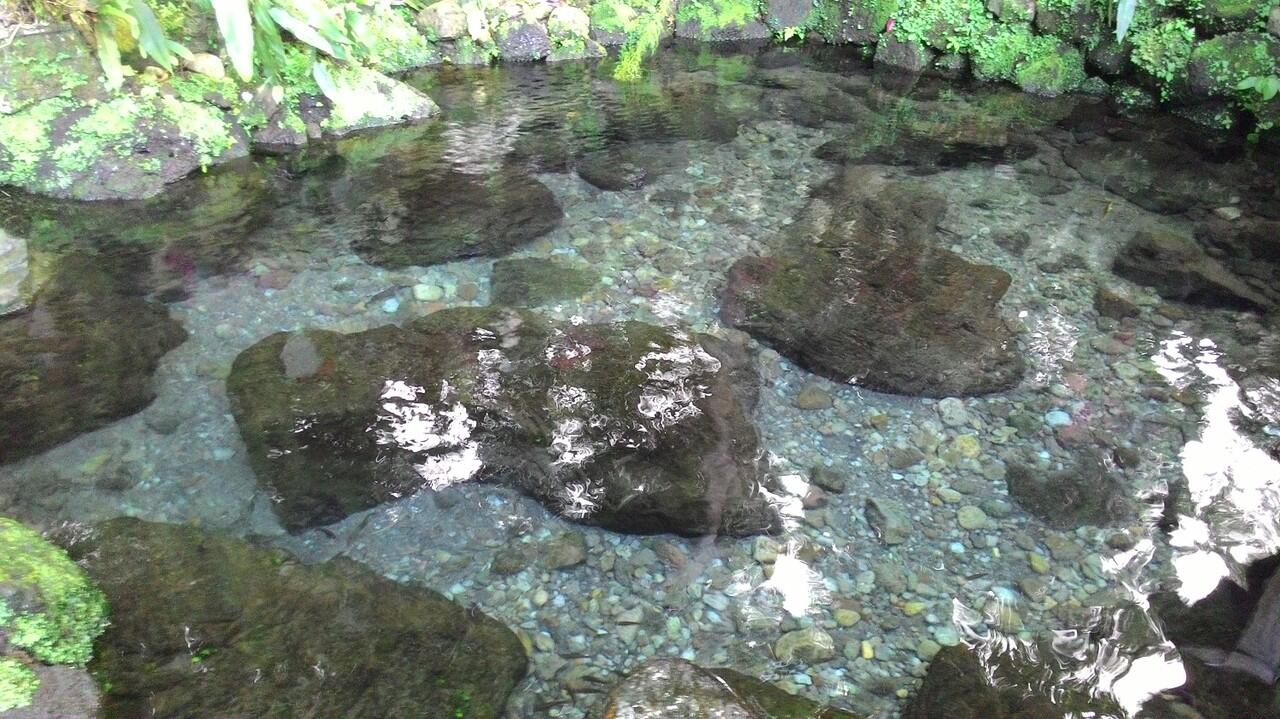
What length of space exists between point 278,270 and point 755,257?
133 inches

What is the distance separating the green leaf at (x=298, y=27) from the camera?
6445mm

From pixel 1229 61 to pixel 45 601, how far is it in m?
10.6

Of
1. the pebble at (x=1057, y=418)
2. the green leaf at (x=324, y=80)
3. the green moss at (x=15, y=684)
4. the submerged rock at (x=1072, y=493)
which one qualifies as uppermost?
the green leaf at (x=324, y=80)

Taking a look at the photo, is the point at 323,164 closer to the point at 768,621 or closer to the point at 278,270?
the point at 278,270

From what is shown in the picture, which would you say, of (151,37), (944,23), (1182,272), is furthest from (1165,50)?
(151,37)

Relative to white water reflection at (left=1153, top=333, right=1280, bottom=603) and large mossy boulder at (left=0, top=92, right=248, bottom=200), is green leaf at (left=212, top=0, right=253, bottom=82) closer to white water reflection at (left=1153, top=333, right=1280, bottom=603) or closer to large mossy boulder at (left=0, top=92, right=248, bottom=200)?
large mossy boulder at (left=0, top=92, right=248, bottom=200)

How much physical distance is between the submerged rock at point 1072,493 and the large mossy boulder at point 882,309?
25.5 inches

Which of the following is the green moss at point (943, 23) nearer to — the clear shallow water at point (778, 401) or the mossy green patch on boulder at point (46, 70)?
the clear shallow water at point (778, 401)

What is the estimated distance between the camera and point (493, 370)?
4.43 meters

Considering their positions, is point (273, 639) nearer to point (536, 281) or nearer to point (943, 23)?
point (536, 281)

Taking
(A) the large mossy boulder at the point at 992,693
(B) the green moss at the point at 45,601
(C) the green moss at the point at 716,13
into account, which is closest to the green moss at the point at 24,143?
(B) the green moss at the point at 45,601

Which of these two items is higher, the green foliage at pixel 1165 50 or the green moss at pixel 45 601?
the green foliage at pixel 1165 50

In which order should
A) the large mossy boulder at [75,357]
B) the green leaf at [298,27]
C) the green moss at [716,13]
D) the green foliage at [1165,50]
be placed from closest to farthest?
the large mossy boulder at [75,357] < the green leaf at [298,27] < the green foliage at [1165,50] < the green moss at [716,13]

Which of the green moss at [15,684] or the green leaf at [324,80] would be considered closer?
the green moss at [15,684]
